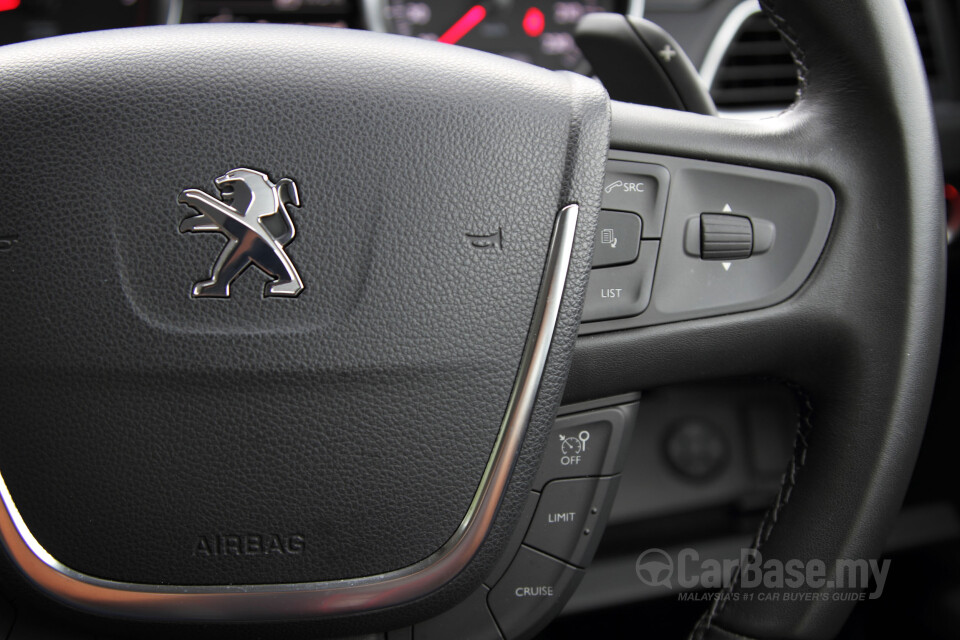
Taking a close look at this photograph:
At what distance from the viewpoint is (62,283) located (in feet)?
2.26

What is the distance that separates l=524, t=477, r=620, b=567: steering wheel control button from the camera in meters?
0.85

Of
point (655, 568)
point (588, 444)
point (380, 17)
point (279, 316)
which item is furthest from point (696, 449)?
point (380, 17)

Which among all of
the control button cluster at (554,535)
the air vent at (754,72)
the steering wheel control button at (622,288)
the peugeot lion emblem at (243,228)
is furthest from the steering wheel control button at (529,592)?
the air vent at (754,72)

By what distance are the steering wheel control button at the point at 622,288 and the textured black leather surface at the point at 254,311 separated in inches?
3.1

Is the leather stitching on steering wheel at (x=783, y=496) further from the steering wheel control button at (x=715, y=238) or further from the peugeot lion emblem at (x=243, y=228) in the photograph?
the peugeot lion emblem at (x=243, y=228)

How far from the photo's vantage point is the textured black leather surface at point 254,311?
2.26ft

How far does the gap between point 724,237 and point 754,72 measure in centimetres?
166

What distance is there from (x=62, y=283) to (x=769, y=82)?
6.79 feet

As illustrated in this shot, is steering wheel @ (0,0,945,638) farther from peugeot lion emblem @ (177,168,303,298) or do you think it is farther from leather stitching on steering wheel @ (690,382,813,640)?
leather stitching on steering wheel @ (690,382,813,640)

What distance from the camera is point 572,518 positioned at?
2.83 ft

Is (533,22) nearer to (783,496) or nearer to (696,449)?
(696,449)

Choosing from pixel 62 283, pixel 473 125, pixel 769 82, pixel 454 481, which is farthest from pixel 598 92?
pixel 769 82

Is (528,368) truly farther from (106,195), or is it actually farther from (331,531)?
(106,195)

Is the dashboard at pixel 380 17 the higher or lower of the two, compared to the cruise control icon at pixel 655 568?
higher
